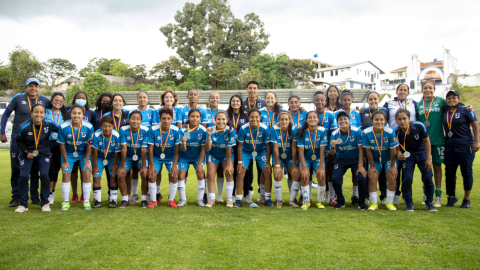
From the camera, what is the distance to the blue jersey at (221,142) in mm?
5531

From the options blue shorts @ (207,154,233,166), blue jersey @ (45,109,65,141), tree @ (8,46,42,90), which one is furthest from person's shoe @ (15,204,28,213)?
tree @ (8,46,42,90)

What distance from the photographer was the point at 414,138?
514 centimetres

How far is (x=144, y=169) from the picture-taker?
5398mm

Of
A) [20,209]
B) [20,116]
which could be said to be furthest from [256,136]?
[20,116]

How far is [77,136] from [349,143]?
4593 millimetres

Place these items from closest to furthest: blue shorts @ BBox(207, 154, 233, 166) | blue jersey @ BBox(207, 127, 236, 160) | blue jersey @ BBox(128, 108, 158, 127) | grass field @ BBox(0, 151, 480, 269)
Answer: grass field @ BBox(0, 151, 480, 269), blue jersey @ BBox(207, 127, 236, 160), blue shorts @ BBox(207, 154, 233, 166), blue jersey @ BBox(128, 108, 158, 127)

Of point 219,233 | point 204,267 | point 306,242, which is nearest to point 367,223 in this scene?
point 306,242

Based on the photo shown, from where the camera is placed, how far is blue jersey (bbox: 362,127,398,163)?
5.09 m

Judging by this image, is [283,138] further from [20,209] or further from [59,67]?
[59,67]

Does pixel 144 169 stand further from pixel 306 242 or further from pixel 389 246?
pixel 389 246

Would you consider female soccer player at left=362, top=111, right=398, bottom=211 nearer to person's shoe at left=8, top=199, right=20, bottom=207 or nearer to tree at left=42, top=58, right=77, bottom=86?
person's shoe at left=8, top=199, right=20, bottom=207

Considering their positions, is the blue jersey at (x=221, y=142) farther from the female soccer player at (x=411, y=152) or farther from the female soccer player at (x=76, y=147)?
the female soccer player at (x=411, y=152)

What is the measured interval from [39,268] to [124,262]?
740 millimetres

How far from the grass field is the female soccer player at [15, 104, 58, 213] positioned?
35 cm
